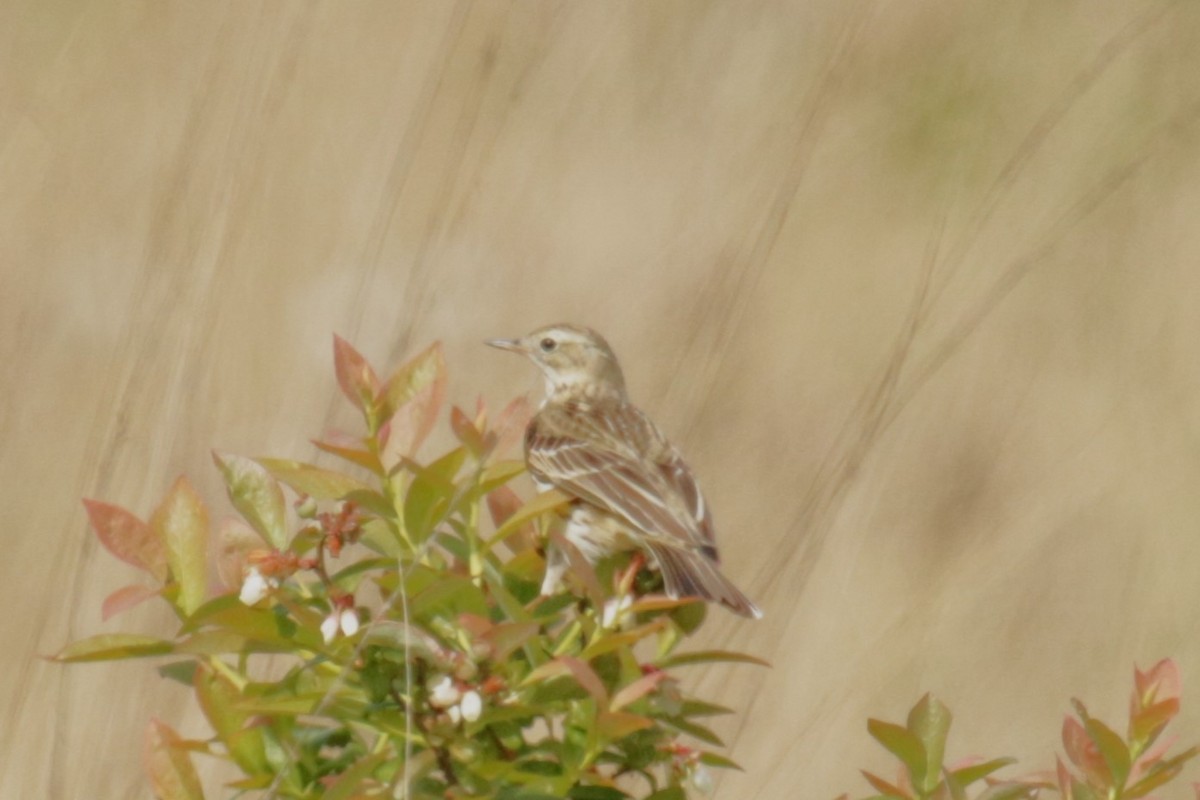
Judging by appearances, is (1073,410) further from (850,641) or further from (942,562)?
(850,641)

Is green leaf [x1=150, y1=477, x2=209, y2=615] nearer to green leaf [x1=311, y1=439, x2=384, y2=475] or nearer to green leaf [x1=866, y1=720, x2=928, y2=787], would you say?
green leaf [x1=311, y1=439, x2=384, y2=475]

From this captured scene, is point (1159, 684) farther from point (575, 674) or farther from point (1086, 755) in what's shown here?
point (575, 674)

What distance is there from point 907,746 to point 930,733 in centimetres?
5

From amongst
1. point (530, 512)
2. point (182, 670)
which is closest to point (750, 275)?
point (530, 512)

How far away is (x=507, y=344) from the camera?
4285mm

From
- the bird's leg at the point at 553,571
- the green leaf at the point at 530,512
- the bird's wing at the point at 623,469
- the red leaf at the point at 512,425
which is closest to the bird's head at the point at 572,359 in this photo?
the bird's wing at the point at 623,469

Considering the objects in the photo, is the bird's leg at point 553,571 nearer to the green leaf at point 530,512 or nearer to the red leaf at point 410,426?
the green leaf at point 530,512

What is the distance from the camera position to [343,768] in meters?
2.22

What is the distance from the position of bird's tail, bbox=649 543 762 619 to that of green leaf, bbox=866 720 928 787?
0.79m

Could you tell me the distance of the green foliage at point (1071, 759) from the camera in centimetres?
233

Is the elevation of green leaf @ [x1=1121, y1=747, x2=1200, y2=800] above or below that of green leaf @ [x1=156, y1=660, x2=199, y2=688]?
above

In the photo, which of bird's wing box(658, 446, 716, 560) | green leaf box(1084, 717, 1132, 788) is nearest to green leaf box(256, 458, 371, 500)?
green leaf box(1084, 717, 1132, 788)

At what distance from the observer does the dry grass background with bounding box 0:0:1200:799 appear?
13.2 ft

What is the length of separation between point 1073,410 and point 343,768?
2.82 meters
